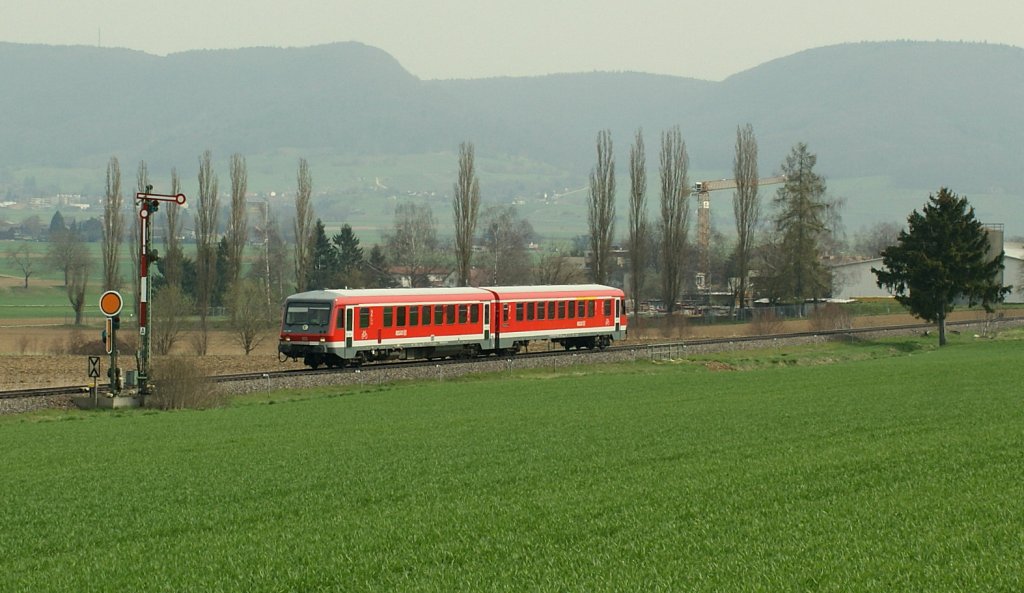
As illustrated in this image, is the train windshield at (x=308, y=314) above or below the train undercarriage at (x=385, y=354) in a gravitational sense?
above

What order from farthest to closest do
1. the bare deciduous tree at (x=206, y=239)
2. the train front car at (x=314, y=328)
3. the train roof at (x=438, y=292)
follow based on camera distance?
the bare deciduous tree at (x=206, y=239), the train roof at (x=438, y=292), the train front car at (x=314, y=328)

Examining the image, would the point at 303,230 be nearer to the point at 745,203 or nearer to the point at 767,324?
the point at 745,203

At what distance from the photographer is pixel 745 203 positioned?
300ft

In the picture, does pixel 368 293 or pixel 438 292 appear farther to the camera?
pixel 438 292

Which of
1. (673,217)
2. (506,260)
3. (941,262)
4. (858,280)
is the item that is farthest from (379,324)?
(506,260)

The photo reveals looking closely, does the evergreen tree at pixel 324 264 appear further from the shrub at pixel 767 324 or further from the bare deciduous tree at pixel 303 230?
the shrub at pixel 767 324

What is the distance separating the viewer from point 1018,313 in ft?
313

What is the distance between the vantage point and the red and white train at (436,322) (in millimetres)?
44625

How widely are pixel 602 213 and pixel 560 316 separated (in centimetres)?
2904

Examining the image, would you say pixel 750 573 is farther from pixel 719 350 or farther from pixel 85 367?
pixel 719 350

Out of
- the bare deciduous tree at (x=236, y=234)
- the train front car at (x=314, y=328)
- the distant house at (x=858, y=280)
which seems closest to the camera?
the train front car at (x=314, y=328)

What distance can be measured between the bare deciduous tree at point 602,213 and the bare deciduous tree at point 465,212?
7.65 meters

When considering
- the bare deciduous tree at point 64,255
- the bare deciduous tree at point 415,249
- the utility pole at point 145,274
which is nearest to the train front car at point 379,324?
the utility pole at point 145,274

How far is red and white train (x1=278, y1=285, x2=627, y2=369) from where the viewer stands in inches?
1757
